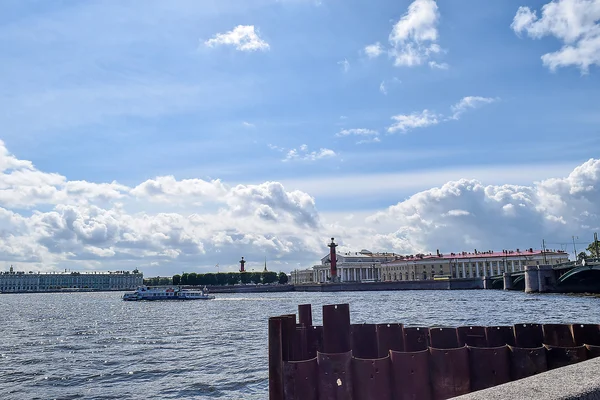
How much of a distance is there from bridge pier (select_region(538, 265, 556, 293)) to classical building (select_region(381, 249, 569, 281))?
134 feet

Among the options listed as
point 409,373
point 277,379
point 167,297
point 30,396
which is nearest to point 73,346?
point 30,396

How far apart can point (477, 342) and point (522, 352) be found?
4.63 feet

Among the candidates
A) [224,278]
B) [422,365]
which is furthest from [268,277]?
[422,365]

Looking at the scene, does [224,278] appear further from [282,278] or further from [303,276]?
[303,276]

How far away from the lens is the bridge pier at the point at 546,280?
74.7 meters

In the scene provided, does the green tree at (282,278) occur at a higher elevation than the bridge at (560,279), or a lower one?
higher

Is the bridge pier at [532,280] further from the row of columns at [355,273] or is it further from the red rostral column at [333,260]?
the row of columns at [355,273]

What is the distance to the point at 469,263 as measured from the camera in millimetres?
131625

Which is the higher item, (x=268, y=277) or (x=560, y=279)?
(x=268, y=277)

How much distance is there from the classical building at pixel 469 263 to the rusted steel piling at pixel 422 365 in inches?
4525

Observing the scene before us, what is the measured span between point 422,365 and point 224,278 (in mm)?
164267

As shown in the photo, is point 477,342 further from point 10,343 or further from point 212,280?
point 212,280

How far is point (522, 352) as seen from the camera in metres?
7.45

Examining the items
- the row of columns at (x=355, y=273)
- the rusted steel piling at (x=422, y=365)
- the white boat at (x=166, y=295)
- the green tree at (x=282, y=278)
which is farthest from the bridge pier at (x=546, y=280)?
the green tree at (x=282, y=278)
